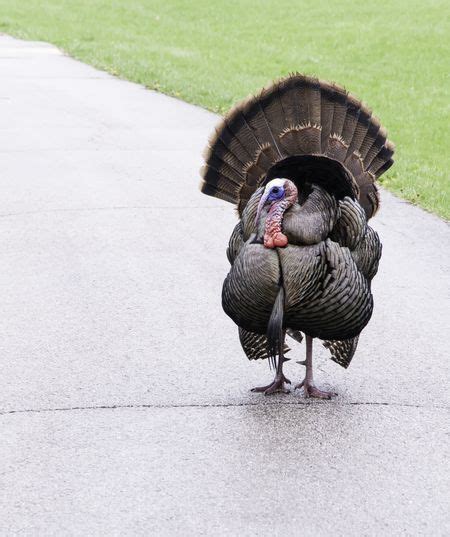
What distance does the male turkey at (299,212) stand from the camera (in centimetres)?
475

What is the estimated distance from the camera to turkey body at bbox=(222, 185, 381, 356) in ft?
15.5

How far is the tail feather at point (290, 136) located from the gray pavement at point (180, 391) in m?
0.99

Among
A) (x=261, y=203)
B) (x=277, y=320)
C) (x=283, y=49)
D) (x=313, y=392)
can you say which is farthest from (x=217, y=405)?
(x=283, y=49)

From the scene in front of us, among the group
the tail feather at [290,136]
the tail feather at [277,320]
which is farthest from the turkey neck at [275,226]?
the tail feather at [290,136]

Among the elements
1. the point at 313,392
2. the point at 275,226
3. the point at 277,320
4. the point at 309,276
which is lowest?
the point at 313,392

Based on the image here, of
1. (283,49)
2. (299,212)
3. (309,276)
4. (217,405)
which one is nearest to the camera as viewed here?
(309,276)

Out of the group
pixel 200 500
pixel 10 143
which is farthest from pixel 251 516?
pixel 10 143

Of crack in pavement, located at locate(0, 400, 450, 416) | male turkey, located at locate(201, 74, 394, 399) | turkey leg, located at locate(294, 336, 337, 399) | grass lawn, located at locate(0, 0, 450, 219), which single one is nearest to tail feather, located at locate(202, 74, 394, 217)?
male turkey, located at locate(201, 74, 394, 399)

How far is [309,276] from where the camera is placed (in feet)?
15.4

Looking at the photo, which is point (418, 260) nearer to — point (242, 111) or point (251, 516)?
point (242, 111)

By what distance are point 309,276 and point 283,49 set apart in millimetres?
15130

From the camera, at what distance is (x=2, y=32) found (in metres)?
21.6

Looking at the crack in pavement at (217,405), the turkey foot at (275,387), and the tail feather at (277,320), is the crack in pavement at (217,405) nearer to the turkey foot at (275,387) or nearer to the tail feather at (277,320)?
the turkey foot at (275,387)

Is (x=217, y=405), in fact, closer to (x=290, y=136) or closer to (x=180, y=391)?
(x=180, y=391)
